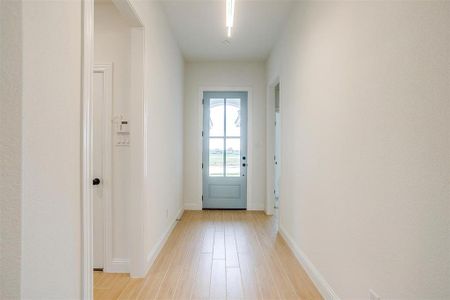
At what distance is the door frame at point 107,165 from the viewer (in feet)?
8.83

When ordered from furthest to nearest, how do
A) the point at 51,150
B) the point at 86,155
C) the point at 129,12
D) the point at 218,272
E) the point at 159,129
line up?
the point at 159,129
the point at 218,272
the point at 129,12
the point at 86,155
the point at 51,150

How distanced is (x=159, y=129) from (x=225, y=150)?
2329 millimetres

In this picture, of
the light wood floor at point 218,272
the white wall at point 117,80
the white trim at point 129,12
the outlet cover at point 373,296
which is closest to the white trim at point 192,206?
the light wood floor at point 218,272

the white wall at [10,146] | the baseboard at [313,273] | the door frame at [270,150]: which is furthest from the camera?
the door frame at [270,150]

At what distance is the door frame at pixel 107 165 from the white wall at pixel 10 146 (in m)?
1.73

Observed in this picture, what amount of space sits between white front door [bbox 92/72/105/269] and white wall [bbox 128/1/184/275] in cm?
47

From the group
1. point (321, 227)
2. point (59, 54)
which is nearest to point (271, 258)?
point (321, 227)

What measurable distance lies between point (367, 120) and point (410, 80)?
0.39 m

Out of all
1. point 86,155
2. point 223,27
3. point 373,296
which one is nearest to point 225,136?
point 223,27

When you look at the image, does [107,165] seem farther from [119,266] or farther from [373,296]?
[373,296]

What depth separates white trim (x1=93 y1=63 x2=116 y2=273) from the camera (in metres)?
2.69

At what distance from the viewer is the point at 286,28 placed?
3.68 metres

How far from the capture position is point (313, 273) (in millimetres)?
2475

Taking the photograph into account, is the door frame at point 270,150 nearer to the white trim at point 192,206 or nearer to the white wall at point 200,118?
the white wall at point 200,118
